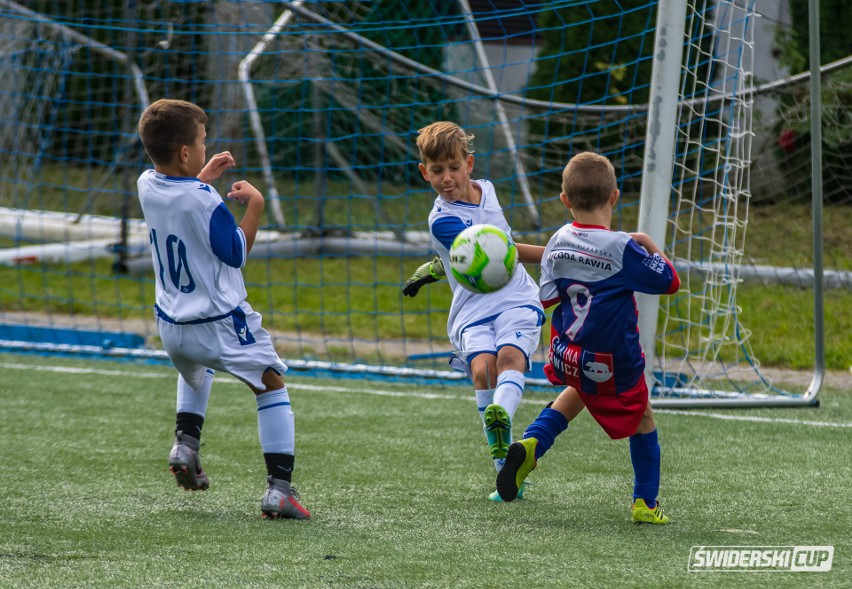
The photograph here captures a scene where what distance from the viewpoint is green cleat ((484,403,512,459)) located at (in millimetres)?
3943

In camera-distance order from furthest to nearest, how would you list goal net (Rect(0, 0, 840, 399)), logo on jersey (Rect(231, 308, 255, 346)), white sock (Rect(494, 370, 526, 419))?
1. goal net (Rect(0, 0, 840, 399))
2. white sock (Rect(494, 370, 526, 419))
3. logo on jersey (Rect(231, 308, 255, 346))

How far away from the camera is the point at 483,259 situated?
3809 millimetres

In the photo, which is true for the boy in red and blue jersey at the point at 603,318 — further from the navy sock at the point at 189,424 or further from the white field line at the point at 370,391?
the white field line at the point at 370,391

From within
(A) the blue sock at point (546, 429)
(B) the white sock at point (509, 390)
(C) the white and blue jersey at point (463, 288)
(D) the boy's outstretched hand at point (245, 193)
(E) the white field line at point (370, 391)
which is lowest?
(E) the white field line at point (370, 391)

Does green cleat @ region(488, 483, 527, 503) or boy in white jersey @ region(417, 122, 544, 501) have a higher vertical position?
boy in white jersey @ region(417, 122, 544, 501)

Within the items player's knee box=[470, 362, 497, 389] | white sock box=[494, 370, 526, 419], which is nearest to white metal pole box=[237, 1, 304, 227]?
player's knee box=[470, 362, 497, 389]

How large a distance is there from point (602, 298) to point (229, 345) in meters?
1.30

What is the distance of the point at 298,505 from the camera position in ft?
12.9

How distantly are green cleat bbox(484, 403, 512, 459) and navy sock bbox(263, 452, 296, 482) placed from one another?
0.71 m

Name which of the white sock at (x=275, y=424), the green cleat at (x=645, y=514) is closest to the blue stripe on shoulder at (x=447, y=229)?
the white sock at (x=275, y=424)

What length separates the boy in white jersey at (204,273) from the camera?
382 cm

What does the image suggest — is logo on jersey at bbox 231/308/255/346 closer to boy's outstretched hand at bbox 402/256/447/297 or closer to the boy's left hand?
the boy's left hand

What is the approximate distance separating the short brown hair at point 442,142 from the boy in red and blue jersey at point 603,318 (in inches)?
24.2

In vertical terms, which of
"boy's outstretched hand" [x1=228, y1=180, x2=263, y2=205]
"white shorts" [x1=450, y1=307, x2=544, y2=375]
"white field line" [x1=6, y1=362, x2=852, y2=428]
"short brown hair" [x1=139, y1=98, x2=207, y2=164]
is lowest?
"white field line" [x1=6, y1=362, x2=852, y2=428]
